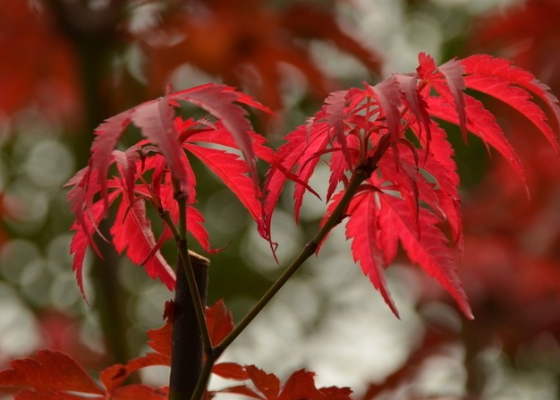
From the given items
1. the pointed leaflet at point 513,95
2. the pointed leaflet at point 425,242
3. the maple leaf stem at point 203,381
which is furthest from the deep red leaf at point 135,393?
the pointed leaflet at point 513,95

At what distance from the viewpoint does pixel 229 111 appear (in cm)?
54

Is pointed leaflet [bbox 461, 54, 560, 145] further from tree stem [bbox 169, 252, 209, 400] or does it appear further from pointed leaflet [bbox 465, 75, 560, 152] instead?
tree stem [bbox 169, 252, 209, 400]

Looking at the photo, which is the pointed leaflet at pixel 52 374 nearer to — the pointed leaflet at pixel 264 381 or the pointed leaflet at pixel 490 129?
the pointed leaflet at pixel 264 381

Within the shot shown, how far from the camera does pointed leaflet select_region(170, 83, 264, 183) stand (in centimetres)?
52

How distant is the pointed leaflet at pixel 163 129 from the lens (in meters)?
0.51

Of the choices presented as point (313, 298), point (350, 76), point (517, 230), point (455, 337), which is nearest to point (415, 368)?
point (455, 337)

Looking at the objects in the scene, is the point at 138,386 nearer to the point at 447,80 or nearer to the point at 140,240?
the point at 140,240

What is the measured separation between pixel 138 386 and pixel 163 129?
250 millimetres

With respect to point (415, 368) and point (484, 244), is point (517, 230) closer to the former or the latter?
point (484, 244)

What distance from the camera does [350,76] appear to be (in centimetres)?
329

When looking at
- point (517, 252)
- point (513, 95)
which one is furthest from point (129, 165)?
point (517, 252)

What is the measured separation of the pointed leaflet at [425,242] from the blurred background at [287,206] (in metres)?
0.34

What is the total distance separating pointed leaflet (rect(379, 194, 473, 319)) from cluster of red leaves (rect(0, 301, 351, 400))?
129mm

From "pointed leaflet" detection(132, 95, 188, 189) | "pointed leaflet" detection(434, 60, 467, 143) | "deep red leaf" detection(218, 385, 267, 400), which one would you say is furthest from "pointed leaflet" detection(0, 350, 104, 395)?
"pointed leaflet" detection(434, 60, 467, 143)
